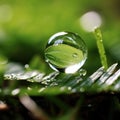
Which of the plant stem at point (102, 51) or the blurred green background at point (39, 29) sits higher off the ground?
the blurred green background at point (39, 29)

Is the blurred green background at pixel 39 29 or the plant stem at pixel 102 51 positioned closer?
the plant stem at pixel 102 51

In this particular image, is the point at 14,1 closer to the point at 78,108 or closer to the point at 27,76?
the point at 27,76

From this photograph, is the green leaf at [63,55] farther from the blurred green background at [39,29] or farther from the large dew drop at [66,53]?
the blurred green background at [39,29]

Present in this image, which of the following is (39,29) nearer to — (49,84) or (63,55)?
(63,55)

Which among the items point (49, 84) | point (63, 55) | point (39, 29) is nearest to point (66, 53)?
point (63, 55)

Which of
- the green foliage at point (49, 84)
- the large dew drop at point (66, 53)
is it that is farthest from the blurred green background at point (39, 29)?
the large dew drop at point (66, 53)

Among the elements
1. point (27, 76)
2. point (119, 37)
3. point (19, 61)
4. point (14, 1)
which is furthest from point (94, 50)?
point (14, 1)
